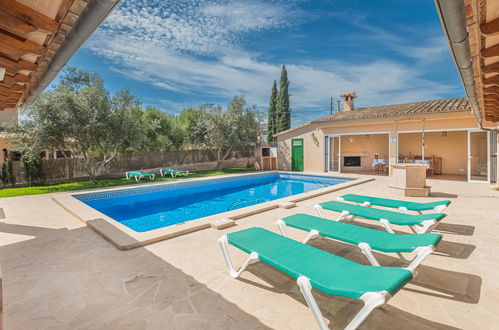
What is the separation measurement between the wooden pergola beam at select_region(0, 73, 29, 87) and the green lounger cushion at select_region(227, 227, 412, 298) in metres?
3.39

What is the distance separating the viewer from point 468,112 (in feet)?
Result: 37.9

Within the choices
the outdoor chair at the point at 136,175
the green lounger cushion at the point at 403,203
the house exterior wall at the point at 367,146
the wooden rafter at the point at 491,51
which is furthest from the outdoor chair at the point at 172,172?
the wooden rafter at the point at 491,51

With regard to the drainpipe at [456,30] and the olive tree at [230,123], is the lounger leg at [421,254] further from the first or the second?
the olive tree at [230,123]

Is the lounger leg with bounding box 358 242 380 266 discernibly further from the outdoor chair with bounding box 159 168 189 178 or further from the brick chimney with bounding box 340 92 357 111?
the brick chimney with bounding box 340 92 357 111

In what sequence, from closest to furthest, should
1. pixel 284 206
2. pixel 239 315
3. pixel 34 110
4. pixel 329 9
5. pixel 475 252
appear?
pixel 239 315, pixel 475 252, pixel 284 206, pixel 34 110, pixel 329 9

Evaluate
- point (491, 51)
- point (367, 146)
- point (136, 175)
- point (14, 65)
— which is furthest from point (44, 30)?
point (367, 146)

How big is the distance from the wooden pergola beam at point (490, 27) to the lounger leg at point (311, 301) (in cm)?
247

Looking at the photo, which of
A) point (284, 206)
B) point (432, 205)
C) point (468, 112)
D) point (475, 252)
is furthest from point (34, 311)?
point (468, 112)

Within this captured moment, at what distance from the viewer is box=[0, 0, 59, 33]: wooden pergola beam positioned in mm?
1560

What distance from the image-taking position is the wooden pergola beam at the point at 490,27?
6.10 feet

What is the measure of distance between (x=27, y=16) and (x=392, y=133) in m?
16.2

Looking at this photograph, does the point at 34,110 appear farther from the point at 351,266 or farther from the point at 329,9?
the point at 329,9

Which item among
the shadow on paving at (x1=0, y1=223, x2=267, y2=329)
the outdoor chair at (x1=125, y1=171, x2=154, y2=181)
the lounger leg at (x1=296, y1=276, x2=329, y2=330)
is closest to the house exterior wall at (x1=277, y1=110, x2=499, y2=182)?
the outdoor chair at (x1=125, y1=171, x2=154, y2=181)

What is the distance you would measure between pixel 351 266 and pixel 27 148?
14.4 metres
